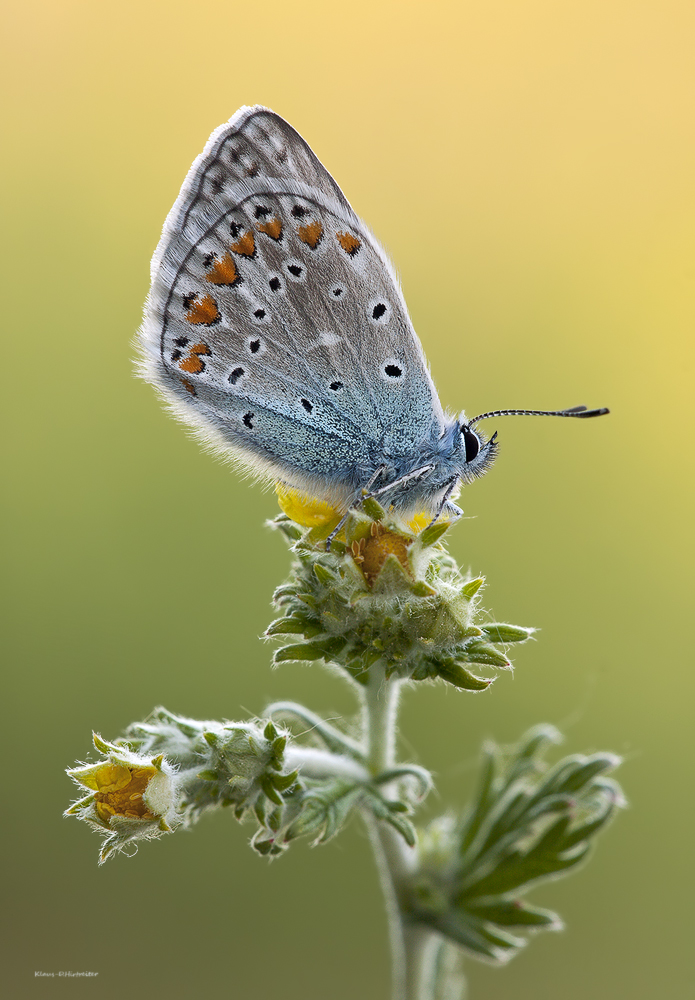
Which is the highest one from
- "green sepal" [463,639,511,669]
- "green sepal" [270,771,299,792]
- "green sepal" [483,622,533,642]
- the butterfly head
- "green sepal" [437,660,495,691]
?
the butterfly head

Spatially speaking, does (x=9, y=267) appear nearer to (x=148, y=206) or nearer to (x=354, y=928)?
(x=148, y=206)

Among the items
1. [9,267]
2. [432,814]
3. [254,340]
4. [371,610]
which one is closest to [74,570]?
[9,267]

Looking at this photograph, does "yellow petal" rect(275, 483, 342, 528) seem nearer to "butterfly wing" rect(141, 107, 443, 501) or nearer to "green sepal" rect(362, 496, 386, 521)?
"butterfly wing" rect(141, 107, 443, 501)

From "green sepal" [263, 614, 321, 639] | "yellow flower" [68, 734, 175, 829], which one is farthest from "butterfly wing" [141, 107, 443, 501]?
"yellow flower" [68, 734, 175, 829]

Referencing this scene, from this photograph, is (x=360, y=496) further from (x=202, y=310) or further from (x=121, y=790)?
(x=121, y=790)

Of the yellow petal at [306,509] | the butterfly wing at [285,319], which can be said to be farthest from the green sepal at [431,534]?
the butterfly wing at [285,319]

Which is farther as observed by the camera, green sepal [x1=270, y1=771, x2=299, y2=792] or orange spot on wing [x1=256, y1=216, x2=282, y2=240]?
orange spot on wing [x1=256, y1=216, x2=282, y2=240]

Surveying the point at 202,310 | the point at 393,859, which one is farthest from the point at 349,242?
the point at 393,859

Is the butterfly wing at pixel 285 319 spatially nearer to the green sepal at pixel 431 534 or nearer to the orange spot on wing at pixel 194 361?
the orange spot on wing at pixel 194 361
